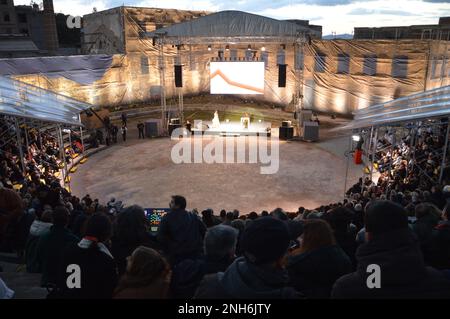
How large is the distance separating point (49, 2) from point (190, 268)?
42.7 meters

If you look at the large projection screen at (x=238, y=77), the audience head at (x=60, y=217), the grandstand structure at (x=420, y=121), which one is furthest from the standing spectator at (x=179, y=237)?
the large projection screen at (x=238, y=77)

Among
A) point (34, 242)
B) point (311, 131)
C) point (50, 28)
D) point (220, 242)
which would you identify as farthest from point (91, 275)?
point (50, 28)

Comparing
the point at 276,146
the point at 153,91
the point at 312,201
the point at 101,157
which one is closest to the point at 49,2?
the point at 153,91

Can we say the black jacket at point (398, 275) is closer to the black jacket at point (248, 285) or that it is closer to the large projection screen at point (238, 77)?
the black jacket at point (248, 285)

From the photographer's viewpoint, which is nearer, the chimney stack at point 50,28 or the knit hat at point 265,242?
the knit hat at point 265,242

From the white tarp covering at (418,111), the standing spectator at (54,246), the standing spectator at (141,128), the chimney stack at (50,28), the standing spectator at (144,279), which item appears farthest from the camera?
the chimney stack at (50,28)

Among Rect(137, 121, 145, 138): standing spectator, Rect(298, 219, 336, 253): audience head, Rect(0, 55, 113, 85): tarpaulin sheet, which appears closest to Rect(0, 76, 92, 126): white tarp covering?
Rect(137, 121, 145, 138): standing spectator

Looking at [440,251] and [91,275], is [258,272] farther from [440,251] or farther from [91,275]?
[440,251]

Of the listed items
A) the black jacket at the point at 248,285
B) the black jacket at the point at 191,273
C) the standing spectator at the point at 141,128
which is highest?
the black jacket at the point at 248,285

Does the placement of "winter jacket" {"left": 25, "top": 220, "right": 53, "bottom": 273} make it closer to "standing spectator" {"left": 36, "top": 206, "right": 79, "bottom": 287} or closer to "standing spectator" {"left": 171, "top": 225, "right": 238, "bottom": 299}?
"standing spectator" {"left": 36, "top": 206, "right": 79, "bottom": 287}

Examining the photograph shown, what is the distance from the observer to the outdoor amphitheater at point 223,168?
2.48m

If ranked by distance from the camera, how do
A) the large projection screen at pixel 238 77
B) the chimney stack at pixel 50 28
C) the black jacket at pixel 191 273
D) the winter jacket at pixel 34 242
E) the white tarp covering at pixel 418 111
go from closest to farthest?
the black jacket at pixel 191 273, the winter jacket at pixel 34 242, the white tarp covering at pixel 418 111, the large projection screen at pixel 238 77, the chimney stack at pixel 50 28
